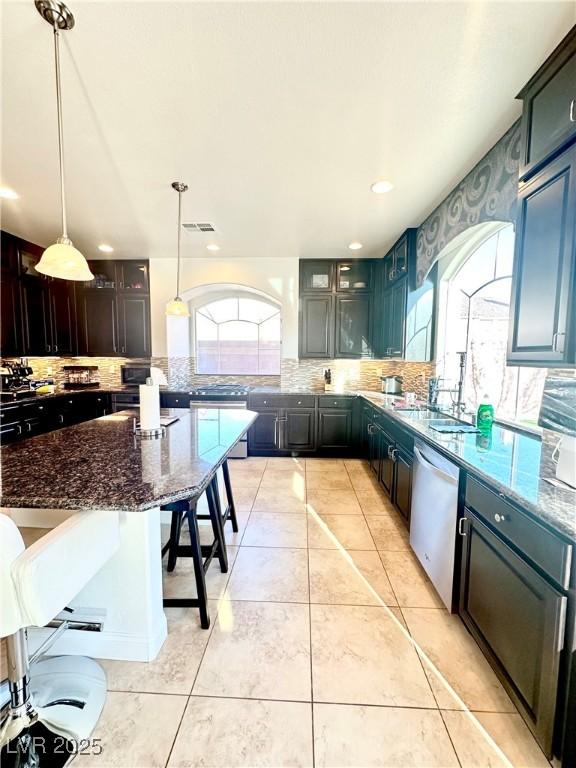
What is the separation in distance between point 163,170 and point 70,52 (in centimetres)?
93

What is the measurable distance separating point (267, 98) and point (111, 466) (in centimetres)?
201

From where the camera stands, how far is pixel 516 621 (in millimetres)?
1197

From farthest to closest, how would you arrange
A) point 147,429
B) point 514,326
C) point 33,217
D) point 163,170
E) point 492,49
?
1. point 33,217
2. point 163,170
3. point 147,429
4. point 514,326
5. point 492,49

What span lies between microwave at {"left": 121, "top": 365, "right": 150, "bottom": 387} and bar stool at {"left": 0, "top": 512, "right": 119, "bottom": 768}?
12.8 ft

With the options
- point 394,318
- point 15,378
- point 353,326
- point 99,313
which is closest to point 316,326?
point 353,326

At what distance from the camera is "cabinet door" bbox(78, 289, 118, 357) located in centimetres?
474

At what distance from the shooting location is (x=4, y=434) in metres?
3.43

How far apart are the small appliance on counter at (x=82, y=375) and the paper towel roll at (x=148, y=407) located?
3.66m

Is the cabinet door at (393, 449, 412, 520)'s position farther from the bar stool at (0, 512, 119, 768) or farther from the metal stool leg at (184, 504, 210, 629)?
the bar stool at (0, 512, 119, 768)

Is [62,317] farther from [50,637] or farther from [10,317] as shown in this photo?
[50,637]

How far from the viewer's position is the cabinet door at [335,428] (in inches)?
173

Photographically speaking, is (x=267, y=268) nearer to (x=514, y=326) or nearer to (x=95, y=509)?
(x=514, y=326)

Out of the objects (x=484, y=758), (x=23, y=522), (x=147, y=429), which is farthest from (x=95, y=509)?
(x=484, y=758)

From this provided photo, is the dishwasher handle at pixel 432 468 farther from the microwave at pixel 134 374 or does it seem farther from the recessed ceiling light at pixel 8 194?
the microwave at pixel 134 374
